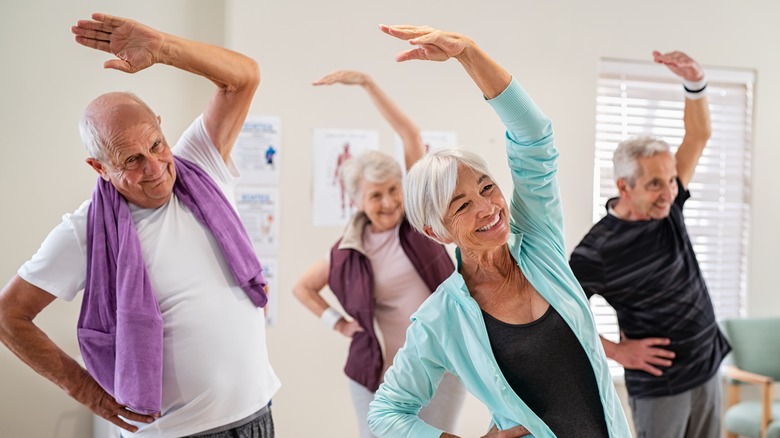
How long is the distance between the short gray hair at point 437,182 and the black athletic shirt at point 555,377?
0.98 feet

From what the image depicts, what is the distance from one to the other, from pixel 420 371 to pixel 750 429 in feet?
9.35

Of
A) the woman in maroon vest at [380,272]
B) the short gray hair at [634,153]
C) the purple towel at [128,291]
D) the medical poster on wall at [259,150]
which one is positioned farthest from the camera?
the medical poster on wall at [259,150]

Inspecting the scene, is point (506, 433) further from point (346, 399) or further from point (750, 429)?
point (750, 429)

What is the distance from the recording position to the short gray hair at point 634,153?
2697mm

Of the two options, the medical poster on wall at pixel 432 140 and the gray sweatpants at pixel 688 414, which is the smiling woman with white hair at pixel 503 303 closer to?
the gray sweatpants at pixel 688 414

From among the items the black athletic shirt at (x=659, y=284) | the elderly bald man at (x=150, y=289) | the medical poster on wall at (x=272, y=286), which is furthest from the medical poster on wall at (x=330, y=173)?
the elderly bald man at (x=150, y=289)

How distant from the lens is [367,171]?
2881 mm

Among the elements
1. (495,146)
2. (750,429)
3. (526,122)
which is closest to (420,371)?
(526,122)

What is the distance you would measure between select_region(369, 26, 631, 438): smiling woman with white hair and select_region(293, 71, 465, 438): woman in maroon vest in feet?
3.62

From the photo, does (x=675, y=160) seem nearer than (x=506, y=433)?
No

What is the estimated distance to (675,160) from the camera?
112 inches

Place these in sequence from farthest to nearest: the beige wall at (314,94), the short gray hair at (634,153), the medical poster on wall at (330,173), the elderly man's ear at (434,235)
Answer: the medical poster on wall at (330,173) → the beige wall at (314,94) → the short gray hair at (634,153) → the elderly man's ear at (434,235)

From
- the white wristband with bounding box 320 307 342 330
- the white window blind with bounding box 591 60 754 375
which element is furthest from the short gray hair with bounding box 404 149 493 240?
the white window blind with bounding box 591 60 754 375

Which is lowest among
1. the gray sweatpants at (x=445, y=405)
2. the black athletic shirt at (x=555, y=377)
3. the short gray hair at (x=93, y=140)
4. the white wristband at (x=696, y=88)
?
the gray sweatpants at (x=445, y=405)
